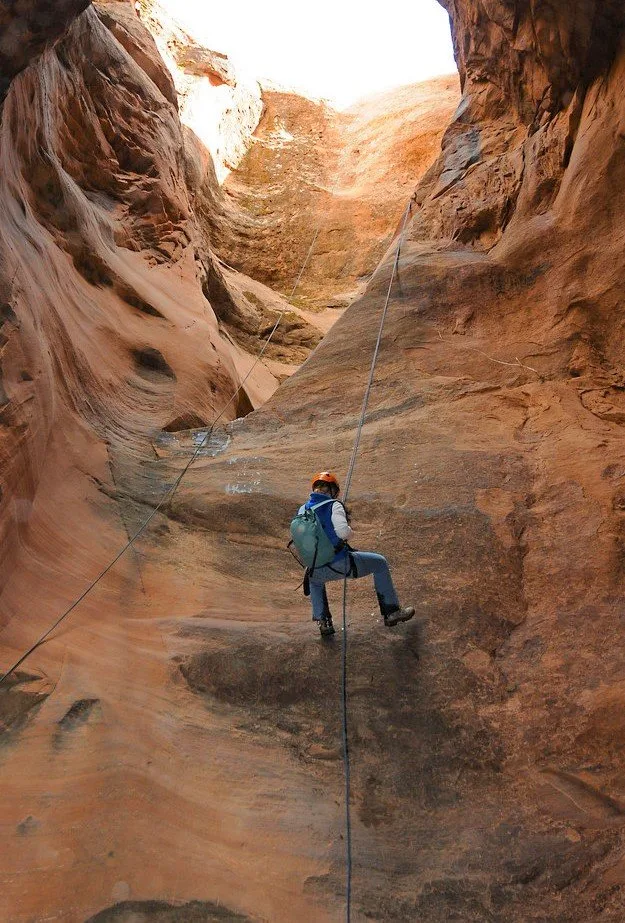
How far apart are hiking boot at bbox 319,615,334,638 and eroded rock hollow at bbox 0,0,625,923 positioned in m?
0.10

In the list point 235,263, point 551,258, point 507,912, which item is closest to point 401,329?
point 551,258

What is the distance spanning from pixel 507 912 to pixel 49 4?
6.89 m

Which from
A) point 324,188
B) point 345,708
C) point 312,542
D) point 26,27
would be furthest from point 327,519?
point 324,188

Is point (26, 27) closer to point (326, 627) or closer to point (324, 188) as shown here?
point (326, 627)

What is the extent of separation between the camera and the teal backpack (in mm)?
5457

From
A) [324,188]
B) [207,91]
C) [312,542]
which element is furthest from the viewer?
[207,91]

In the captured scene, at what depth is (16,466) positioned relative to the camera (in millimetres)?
6332

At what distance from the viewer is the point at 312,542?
17.9ft

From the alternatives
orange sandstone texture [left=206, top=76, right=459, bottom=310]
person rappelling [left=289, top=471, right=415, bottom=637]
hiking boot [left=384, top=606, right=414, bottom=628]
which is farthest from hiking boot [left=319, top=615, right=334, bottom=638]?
orange sandstone texture [left=206, top=76, right=459, bottom=310]

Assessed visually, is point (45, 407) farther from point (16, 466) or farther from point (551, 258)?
point (551, 258)

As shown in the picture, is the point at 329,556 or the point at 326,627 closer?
the point at 329,556

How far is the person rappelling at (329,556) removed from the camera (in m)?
5.46

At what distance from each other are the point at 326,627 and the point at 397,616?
558 mm

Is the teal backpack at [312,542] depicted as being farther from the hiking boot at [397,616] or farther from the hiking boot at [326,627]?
the hiking boot at [397,616]
